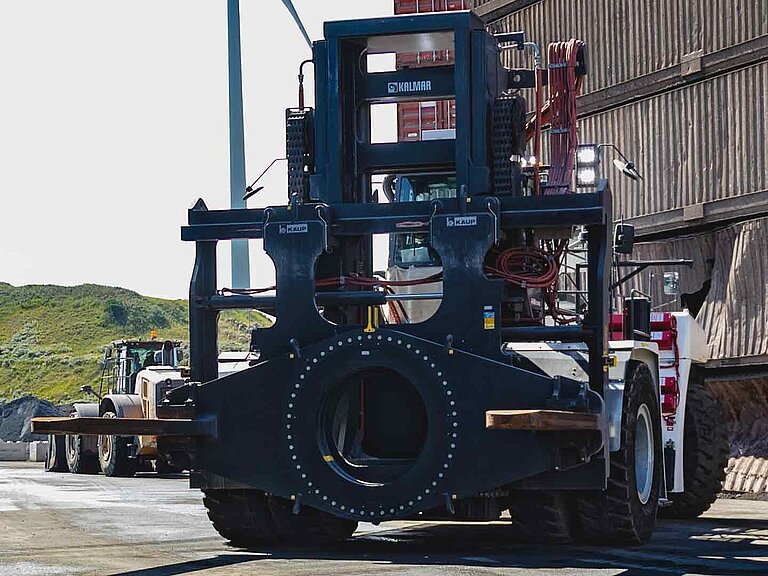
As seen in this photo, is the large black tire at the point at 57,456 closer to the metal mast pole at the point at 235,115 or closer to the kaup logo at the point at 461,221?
the metal mast pole at the point at 235,115

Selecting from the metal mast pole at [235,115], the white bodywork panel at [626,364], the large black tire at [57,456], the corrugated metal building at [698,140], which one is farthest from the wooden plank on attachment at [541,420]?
the large black tire at [57,456]

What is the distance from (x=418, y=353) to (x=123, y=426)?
2301 millimetres

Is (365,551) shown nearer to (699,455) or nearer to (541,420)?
(541,420)

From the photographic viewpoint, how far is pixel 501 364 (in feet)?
33.3

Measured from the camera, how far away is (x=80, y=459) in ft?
111

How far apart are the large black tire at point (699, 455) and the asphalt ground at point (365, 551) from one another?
0.29 meters

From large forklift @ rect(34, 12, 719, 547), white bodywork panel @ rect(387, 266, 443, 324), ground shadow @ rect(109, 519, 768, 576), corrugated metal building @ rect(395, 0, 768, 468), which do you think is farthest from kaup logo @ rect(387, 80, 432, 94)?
corrugated metal building @ rect(395, 0, 768, 468)

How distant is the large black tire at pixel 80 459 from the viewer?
33594 mm

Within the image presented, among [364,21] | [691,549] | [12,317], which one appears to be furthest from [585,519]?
[12,317]

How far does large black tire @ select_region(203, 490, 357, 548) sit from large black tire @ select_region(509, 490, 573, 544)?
166cm

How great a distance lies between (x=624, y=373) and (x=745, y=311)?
41.3 ft

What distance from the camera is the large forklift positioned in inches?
401

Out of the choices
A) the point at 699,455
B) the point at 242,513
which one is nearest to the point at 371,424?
the point at 242,513

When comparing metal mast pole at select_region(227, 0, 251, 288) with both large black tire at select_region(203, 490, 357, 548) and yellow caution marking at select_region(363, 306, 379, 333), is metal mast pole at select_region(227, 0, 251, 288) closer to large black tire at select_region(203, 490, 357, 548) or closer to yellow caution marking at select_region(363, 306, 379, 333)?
large black tire at select_region(203, 490, 357, 548)
